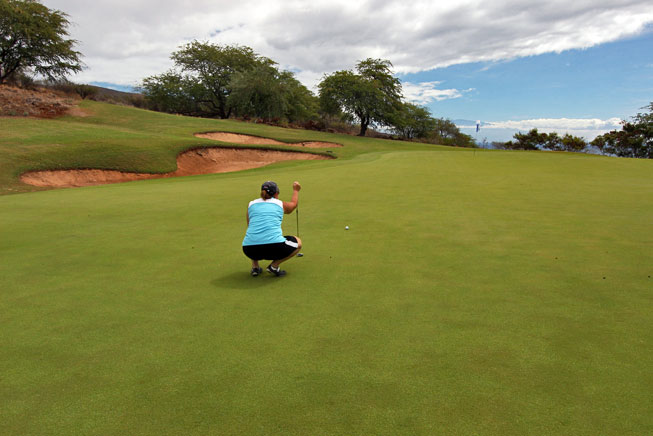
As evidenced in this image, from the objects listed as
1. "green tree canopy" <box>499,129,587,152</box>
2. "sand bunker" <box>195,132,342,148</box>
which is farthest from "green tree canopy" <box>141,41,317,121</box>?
"green tree canopy" <box>499,129,587,152</box>

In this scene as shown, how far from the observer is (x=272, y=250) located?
238 inches

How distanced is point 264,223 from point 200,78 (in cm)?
6850

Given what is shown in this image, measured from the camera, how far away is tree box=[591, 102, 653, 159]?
55.0 metres

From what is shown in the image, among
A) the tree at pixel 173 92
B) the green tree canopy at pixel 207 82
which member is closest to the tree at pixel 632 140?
the green tree canopy at pixel 207 82

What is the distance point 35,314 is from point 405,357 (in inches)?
172

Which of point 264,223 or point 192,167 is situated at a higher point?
point 264,223

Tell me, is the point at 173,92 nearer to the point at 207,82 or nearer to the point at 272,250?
the point at 207,82

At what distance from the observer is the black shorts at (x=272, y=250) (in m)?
6.02

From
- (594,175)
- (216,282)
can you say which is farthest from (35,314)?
(594,175)

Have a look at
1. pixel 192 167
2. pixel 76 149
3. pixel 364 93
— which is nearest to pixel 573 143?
pixel 364 93

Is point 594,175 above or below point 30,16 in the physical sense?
below

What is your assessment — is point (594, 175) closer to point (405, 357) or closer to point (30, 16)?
point (405, 357)

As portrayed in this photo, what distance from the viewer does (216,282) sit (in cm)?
602

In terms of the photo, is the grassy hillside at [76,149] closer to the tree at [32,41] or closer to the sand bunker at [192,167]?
the sand bunker at [192,167]
